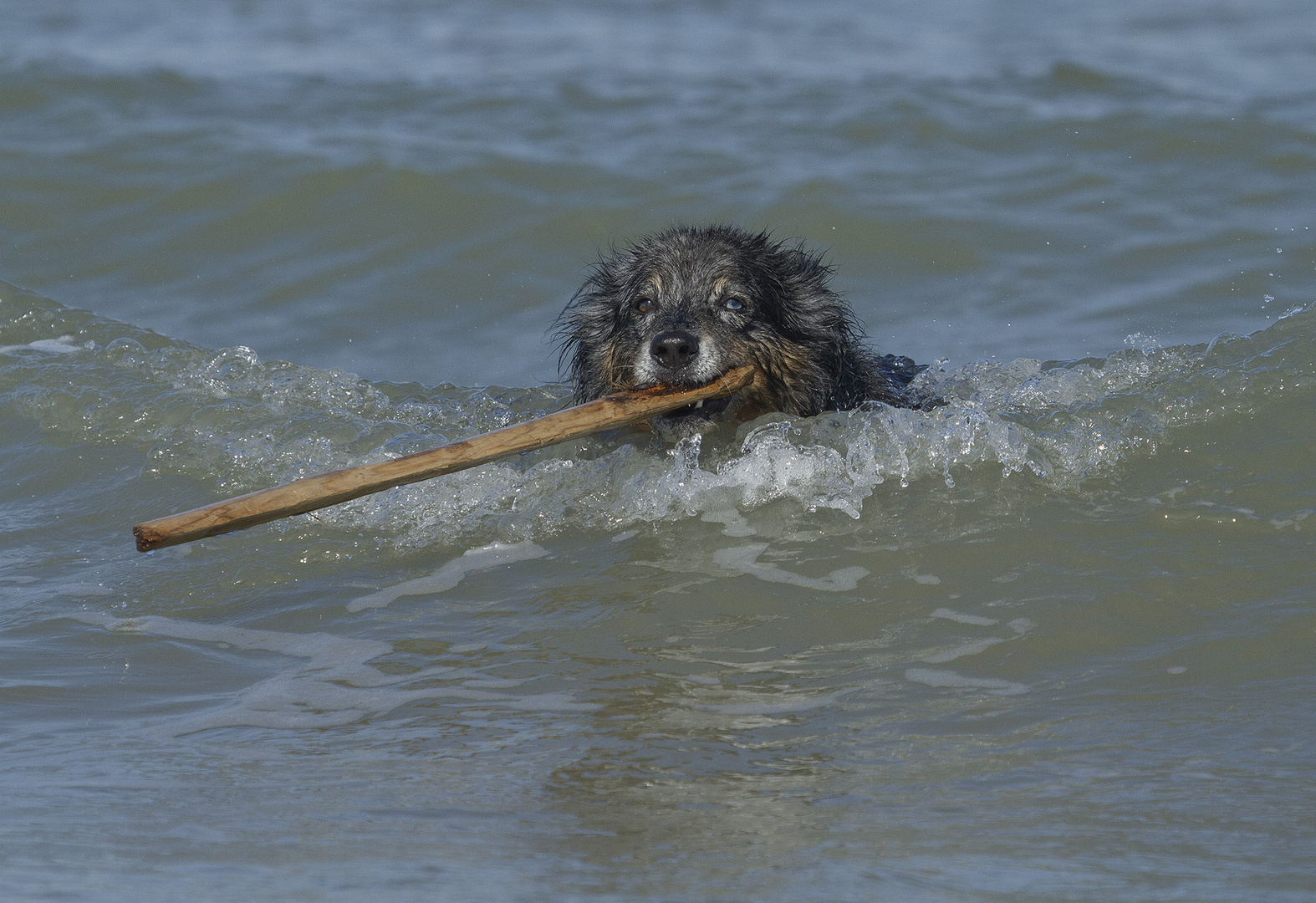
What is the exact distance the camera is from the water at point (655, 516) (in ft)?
12.0

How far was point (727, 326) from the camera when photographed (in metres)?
6.59

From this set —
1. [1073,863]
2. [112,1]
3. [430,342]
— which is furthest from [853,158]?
[112,1]

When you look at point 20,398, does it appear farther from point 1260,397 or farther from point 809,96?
point 809,96

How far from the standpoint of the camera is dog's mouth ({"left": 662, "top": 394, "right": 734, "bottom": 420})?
6516 millimetres

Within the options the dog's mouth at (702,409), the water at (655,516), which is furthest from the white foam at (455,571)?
the dog's mouth at (702,409)

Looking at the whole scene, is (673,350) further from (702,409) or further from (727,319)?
(727,319)

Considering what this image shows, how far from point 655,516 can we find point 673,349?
79 centimetres

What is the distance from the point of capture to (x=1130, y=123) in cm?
1286

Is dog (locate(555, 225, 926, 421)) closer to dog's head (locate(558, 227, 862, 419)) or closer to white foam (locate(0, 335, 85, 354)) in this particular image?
dog's head (locate(558, 227, 862, 419))

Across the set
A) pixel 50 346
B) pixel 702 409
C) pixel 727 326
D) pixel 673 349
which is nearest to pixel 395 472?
pixel 673 349

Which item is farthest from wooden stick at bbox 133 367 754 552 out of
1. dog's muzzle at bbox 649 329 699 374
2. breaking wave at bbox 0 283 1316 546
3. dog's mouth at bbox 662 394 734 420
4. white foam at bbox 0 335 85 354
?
white foam at bbox 0 335 85 354

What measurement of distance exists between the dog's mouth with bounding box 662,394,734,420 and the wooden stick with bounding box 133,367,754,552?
39 cm

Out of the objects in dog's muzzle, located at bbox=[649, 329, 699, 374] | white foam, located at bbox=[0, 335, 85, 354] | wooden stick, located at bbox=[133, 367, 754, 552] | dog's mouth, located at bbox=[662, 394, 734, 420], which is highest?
white foam, located at bbox=[0, 335, 85, 354]

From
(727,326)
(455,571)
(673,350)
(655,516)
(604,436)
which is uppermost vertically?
(727,326)
